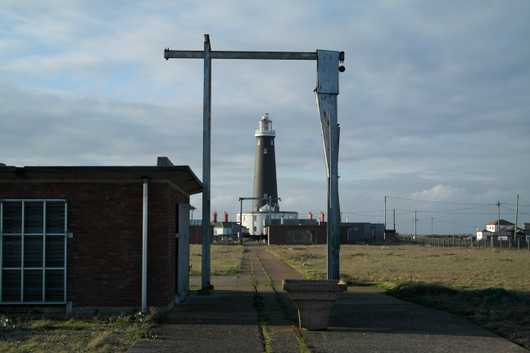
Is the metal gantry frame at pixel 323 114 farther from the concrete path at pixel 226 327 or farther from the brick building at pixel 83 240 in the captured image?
the brick building at pixel 83 240

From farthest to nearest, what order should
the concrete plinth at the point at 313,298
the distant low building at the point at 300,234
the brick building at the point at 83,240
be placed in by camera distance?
the distant low building at the point at 300,234 < the brick building at the point at 83,240 < the concrete plinth at the point at 313,298

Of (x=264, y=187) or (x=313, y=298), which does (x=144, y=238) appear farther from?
(x=264, y=187)

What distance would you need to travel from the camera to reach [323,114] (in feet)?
56.6

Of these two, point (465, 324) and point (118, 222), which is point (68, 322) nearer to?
point (118, 222)

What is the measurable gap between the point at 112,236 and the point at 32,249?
167 centimetres

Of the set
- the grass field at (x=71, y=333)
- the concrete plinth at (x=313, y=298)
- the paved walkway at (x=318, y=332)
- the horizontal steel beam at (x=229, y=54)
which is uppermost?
the horizontal steel beam at (x=229, y=54)

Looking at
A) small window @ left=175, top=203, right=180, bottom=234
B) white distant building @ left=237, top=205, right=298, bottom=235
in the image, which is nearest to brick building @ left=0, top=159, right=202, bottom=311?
small window @ left=175, top=203, right=180, bottom=234

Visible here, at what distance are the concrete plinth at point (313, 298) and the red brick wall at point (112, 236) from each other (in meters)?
3.57

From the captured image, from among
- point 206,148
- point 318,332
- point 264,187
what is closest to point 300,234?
point 264,187

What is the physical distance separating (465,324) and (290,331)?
354cm

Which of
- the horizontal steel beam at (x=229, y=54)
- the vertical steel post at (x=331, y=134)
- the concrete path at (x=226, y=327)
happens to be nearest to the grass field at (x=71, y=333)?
the concrete path at (x=226, y=327)

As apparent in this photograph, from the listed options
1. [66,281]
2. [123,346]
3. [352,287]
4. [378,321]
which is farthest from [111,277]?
[352,287]

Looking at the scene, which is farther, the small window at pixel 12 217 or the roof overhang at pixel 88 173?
the small window at pixel 12 217

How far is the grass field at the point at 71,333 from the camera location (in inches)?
418
